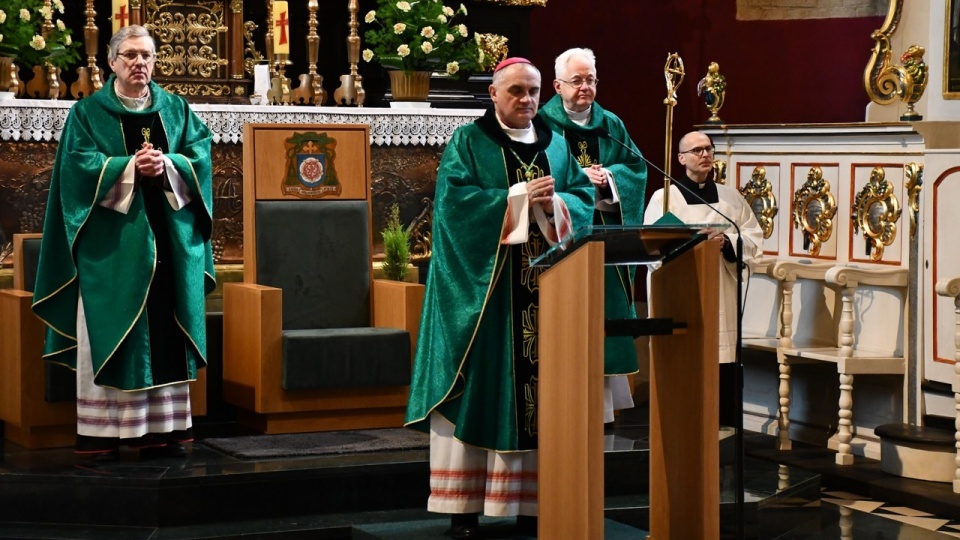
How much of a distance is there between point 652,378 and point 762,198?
4060 mm

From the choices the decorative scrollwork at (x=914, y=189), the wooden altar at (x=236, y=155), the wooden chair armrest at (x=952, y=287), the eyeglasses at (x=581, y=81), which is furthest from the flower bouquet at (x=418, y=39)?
the wooden chair armrest at (x=952, y=287)

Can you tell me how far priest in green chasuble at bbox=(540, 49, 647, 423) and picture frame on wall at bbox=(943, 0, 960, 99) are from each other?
2.13 meters

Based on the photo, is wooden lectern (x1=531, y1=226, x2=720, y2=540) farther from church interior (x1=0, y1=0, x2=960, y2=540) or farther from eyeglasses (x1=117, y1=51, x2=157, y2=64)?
eyeglasses (x1=117, y1=51, x2=157, y2=64)

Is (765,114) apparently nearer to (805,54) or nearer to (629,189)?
(805,54)

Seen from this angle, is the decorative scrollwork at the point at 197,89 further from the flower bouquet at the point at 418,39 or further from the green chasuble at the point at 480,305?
the green chasuble at the point at 480,305

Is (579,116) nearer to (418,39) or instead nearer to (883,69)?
(418,39)

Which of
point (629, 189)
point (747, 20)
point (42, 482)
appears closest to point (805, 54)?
point (747, 20)

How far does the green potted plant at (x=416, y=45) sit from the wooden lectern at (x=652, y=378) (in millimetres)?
3409

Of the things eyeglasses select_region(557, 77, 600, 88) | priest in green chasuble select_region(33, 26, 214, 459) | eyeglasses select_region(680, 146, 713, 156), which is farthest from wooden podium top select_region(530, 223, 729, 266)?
eyeglasses select_region(680, 146, 713, 156)

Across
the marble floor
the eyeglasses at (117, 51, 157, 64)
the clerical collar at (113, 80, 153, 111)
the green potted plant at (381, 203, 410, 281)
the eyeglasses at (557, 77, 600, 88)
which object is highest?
the eyeglasses at (117, 51, 157, 64)

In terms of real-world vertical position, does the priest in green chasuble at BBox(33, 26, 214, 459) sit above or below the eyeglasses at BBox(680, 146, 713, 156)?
below

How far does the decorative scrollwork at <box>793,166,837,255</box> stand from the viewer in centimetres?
830

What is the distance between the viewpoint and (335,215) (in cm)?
711

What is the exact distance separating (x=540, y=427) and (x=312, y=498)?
152 centimetres
